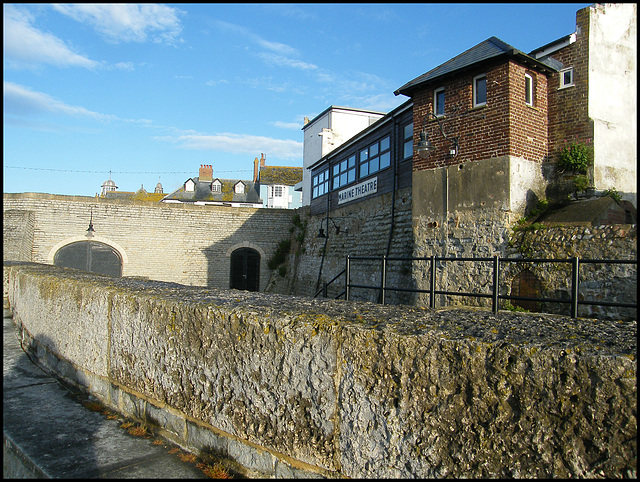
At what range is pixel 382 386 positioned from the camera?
197 cm

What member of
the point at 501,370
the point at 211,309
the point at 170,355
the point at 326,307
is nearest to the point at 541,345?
the point at 501,370

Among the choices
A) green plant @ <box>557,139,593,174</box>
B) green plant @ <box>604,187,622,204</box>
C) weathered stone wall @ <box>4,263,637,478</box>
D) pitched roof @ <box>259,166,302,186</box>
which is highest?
pitched roof @ <box>259,166,302,186</box>

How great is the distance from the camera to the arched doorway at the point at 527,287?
31.4ft

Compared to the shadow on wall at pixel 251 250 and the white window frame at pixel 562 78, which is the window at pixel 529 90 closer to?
the white window frame at pixel 562 78

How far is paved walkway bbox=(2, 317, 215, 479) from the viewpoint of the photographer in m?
2.60

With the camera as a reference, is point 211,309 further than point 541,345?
Yes

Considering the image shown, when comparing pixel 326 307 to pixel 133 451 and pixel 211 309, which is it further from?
pixel 133 451

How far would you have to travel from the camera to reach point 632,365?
1476 mm

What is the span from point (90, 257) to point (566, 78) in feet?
73.5

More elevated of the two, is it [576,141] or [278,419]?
[576,141]

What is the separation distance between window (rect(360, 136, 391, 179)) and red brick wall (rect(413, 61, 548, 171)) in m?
3.97

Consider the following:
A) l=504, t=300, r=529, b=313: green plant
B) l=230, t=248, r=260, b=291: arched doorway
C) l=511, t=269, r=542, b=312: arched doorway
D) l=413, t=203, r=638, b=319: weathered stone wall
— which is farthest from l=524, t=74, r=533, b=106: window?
l=230, t=248, r=260, b=291: arched doorway

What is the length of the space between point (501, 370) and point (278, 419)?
1221mm

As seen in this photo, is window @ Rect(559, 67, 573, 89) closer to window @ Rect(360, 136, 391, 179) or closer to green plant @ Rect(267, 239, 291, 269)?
window @ Rect(360, 136, 391, 179)
